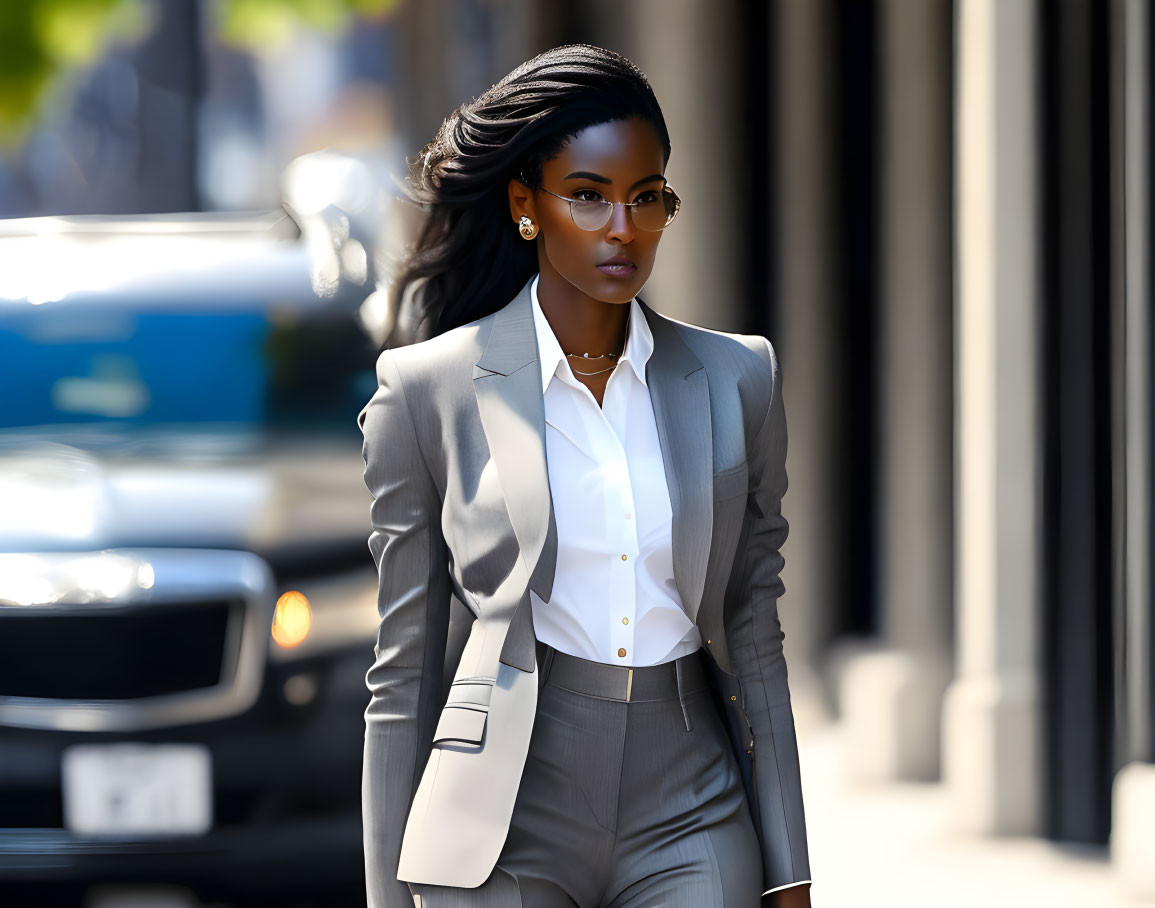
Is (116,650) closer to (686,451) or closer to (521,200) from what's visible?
(521,200)

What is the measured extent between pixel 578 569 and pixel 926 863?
14.4 feet

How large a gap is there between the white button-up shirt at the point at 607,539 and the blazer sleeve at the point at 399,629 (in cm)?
17

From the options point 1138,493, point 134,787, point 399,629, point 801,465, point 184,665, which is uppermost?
→ point 399,629

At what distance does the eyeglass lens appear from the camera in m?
2.38

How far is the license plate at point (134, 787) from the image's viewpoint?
13.9 feet

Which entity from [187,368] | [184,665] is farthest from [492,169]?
[187,368]

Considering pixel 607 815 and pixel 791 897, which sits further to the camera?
pixel 791 897

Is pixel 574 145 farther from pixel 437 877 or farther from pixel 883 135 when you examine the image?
pixel 883 135

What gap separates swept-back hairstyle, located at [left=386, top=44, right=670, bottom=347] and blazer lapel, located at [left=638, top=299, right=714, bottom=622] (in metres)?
0.29

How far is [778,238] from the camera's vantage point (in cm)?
990

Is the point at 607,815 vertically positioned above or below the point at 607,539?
below

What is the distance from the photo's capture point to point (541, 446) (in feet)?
7.68

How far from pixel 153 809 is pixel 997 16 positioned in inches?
169

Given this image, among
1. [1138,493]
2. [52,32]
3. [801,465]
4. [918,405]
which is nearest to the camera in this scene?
[1138,493]
